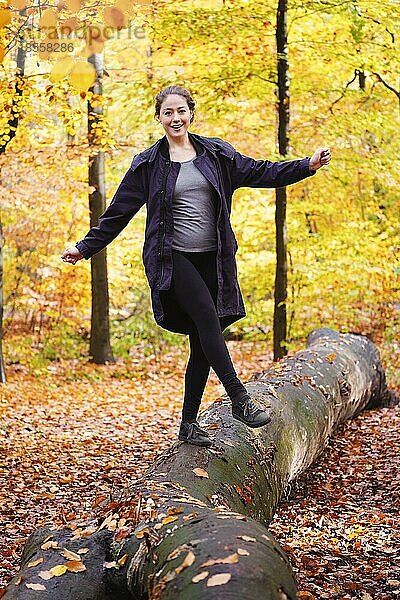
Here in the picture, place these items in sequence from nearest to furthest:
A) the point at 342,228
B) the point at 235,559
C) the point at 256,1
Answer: the point at 235,559 → the point at 256,1 → the point at 342,228

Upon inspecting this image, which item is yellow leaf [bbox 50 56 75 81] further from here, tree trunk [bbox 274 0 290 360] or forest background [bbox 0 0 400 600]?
tree trunk [bbox 274 0 290 360]

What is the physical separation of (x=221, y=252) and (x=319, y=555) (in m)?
2.08

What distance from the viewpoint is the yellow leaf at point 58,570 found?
138 inches

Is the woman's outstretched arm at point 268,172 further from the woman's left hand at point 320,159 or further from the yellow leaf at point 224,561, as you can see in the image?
the yellow leaf at point 224,561

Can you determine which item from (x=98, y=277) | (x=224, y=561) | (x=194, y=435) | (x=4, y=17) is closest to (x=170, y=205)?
(x=194, y=435)

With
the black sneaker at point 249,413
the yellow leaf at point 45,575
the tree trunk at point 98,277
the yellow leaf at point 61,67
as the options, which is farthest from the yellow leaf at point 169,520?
the tree trunk at point 98,277

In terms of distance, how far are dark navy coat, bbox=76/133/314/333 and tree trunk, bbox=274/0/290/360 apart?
6.55 m

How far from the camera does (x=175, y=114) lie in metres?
4.46

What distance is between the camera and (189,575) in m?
2.88

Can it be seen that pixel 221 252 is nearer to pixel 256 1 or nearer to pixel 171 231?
pixel 171 231

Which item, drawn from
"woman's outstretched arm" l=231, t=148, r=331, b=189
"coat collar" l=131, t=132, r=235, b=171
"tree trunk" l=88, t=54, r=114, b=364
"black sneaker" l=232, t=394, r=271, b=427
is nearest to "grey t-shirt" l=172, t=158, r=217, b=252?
"coat collar" l=131, t=132, r=235, b=171

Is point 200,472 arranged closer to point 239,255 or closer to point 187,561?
point 187,561

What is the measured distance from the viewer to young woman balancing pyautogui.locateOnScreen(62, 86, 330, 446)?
4.44 m

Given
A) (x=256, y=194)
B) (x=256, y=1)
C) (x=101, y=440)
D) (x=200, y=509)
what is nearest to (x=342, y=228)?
(x=256, y=194)
